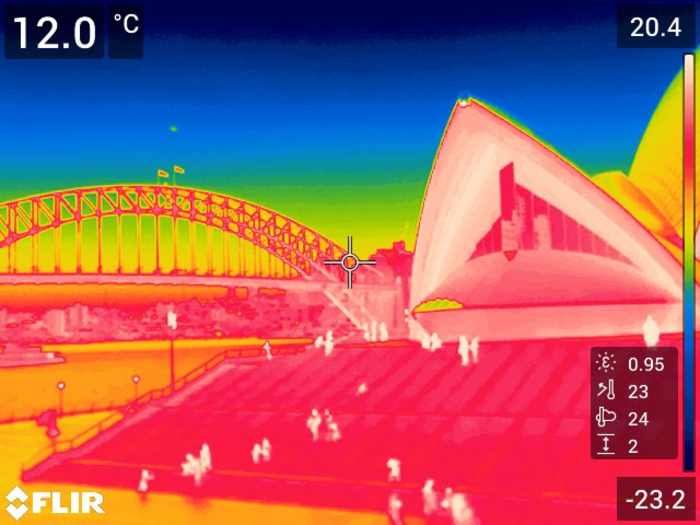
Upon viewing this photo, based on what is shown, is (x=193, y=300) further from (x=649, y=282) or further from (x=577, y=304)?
(x=649, y=282)

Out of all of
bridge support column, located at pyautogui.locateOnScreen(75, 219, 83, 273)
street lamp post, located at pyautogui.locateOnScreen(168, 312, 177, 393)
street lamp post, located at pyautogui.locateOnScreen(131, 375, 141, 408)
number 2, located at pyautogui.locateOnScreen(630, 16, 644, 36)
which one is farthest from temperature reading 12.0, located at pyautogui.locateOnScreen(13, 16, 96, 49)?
number 2, located at pyautogui.locateOnScreen(630, 16, 644, 36)

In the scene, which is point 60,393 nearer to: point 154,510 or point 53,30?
point 154,510

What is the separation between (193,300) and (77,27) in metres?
1.60

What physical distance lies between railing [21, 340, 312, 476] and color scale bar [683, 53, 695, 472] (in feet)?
6.41

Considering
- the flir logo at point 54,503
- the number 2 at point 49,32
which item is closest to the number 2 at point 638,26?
the number 2 at point 49,32

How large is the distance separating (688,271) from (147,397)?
9.26 ft

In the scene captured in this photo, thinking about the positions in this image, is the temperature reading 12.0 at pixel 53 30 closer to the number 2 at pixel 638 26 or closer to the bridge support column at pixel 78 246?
the bridge support column at pixel 78 246

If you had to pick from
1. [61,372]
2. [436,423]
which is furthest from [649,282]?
[61,372]

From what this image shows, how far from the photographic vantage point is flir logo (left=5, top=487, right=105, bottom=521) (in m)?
2.93

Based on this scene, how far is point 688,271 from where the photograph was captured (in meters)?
2.59

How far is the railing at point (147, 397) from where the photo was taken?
3582 mm
